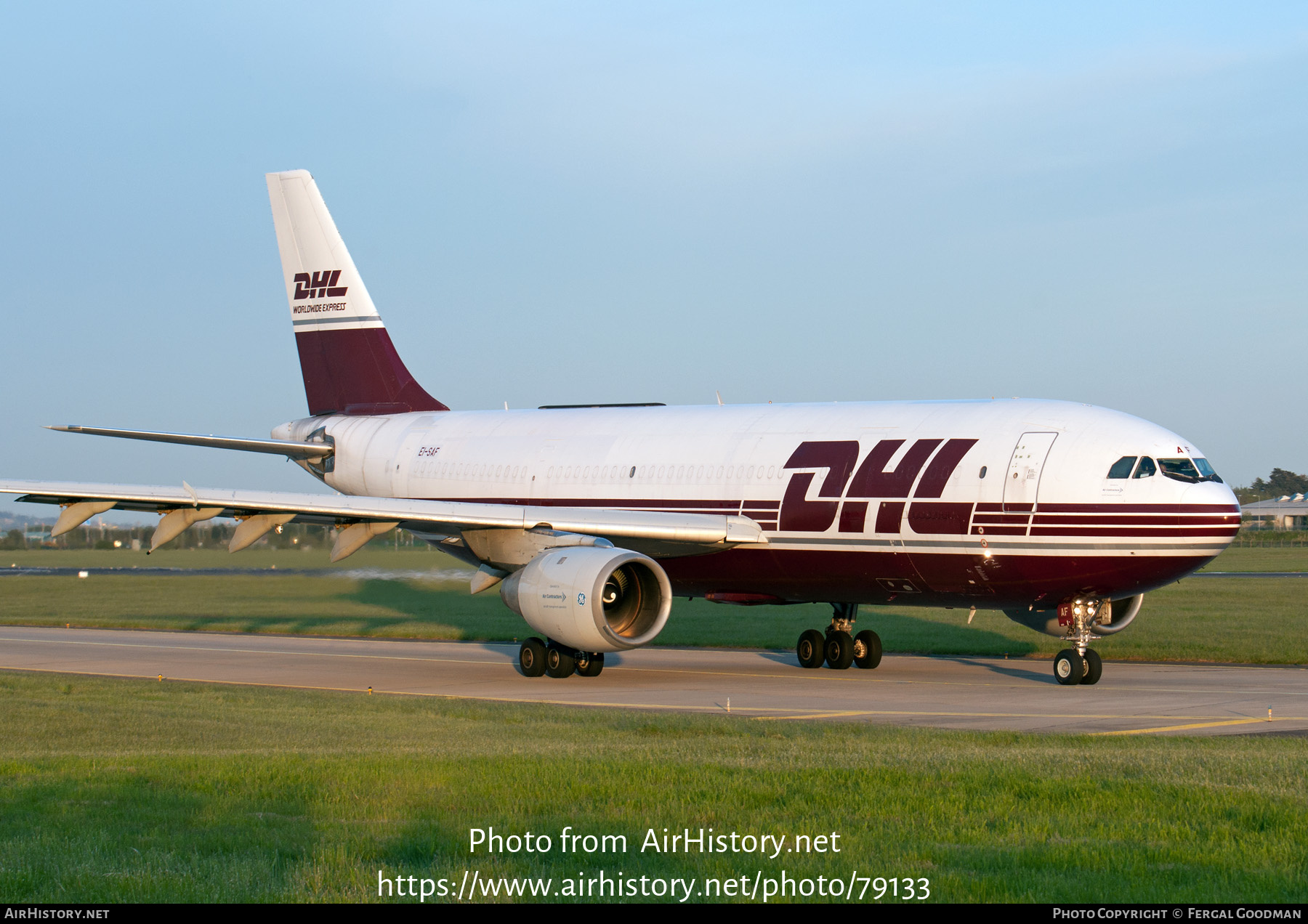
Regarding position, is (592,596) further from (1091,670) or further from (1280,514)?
(1280,514)

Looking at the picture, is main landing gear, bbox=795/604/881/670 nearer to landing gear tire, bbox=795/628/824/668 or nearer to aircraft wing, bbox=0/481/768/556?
landing gear tire, bbox=795/628/824/668

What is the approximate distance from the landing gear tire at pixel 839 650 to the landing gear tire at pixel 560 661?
4.34 metres

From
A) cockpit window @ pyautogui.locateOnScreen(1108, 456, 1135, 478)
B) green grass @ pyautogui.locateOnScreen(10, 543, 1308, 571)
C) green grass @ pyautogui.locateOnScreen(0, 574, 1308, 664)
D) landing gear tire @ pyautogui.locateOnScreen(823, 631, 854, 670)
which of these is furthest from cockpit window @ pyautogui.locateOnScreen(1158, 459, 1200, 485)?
green grass @ pyautogui.locateOnScreen(10, 543, 1308, 571)

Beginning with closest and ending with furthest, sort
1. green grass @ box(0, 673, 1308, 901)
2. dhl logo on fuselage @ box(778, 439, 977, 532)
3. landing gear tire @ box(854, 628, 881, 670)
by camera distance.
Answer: green grass @ box(0, 673, 1308, 901), dhl logo on fuselage @ box(778, 439, 977, 532), landing gear tire @ box(854, 628, 881, 670)

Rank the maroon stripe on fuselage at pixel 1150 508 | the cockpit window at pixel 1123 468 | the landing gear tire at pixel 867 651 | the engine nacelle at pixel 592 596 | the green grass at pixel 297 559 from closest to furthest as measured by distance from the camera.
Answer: the maroon stripe on fuselage at pixel 1150 508
the cockpit window at pixel 1123 468
the engine nacelle at pixel 592 596
the landing gear tire at pixel 867 651
the green grass at pixel 297 559

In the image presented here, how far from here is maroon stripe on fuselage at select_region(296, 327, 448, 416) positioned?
29594mm

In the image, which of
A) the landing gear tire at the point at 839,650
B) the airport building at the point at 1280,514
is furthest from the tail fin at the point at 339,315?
the airport building at the point at 1280,514

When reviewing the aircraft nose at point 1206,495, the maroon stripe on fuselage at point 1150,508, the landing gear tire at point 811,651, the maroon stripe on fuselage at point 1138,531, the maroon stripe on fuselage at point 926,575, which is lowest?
the landing gear tire at point 811,651

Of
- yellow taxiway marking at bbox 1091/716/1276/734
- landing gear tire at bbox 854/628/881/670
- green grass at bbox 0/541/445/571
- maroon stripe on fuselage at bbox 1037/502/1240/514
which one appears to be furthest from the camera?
green grass at bbox 0/541/445/571

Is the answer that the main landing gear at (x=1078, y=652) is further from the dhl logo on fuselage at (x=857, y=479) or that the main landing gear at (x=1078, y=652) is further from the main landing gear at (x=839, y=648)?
the main landing gear at (x=839, y=648)

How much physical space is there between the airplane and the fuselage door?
A: 0.08 ft

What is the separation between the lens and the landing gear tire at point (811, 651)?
75.4 feet

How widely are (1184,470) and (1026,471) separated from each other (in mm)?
2104

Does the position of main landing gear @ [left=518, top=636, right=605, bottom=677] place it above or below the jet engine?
below
